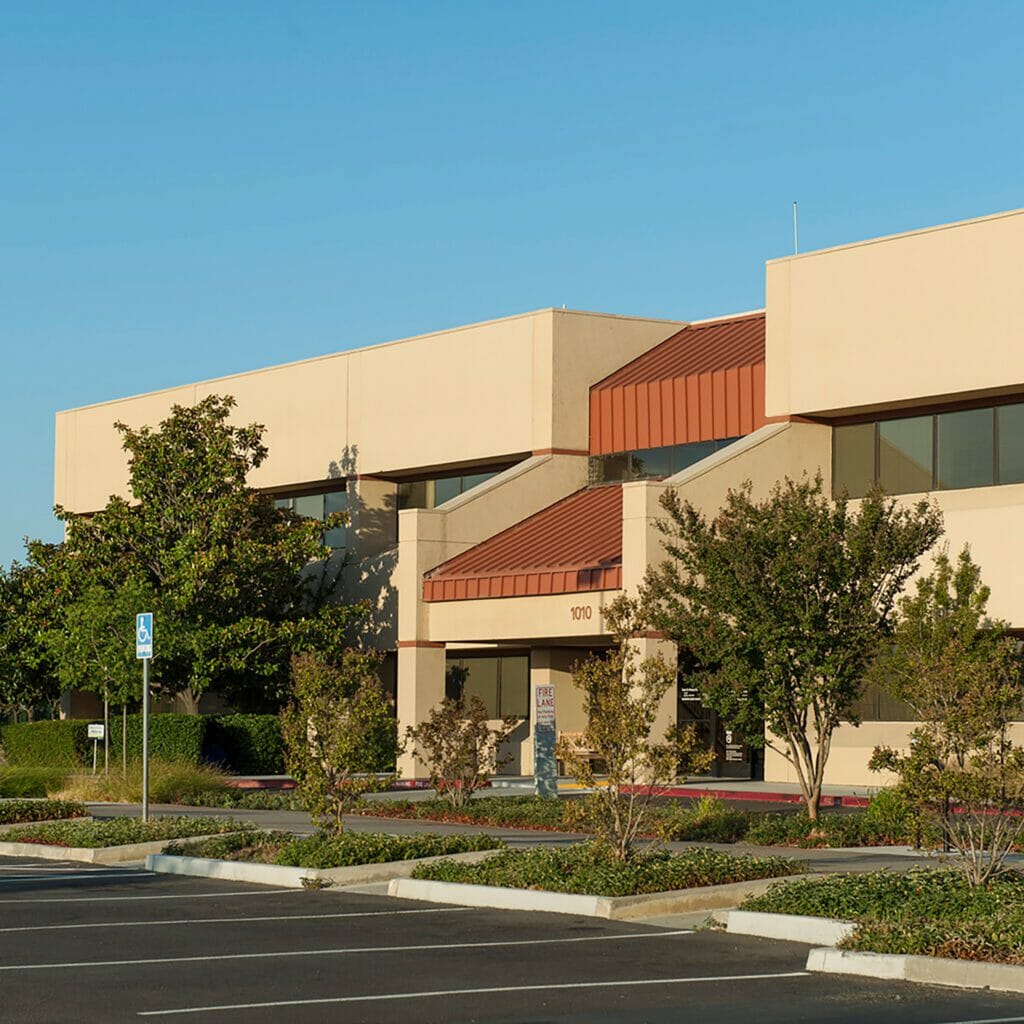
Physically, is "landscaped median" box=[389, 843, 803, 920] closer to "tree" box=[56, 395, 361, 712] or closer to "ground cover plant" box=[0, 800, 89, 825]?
"ground cover plant" box=[0, 800, 89, 825]

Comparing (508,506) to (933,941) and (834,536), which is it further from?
(933,941)

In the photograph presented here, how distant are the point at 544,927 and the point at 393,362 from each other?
31.3 metres

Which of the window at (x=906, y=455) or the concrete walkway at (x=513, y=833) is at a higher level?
the window at (x=906, y=455)

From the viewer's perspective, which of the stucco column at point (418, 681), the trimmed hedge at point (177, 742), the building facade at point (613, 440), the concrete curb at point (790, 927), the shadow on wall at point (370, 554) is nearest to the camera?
the concrete curb at point (790, 927)

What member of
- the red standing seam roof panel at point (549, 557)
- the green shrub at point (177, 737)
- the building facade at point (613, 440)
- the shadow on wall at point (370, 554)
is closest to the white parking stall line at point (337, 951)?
the building facade at point (613, 440)

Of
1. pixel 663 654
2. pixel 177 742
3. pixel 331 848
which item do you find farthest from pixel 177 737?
pixel 331 848

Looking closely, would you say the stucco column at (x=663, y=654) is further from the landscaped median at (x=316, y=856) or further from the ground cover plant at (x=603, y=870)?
the ground cover plant at (x=603, y=870)

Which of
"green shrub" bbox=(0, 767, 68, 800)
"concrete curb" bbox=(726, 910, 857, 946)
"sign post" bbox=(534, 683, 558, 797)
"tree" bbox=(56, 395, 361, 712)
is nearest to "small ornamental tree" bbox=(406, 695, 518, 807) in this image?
"sign post" bbox=(534, 683, 558, 797)

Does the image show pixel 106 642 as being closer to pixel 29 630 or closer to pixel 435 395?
pixel 29 630

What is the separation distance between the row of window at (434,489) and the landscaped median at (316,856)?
24410mm

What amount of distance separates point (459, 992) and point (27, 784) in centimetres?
2264

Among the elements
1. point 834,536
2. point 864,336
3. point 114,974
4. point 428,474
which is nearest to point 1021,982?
point 114,974

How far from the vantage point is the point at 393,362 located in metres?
Result: 44.9

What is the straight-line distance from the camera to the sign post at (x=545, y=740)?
1120 inches
